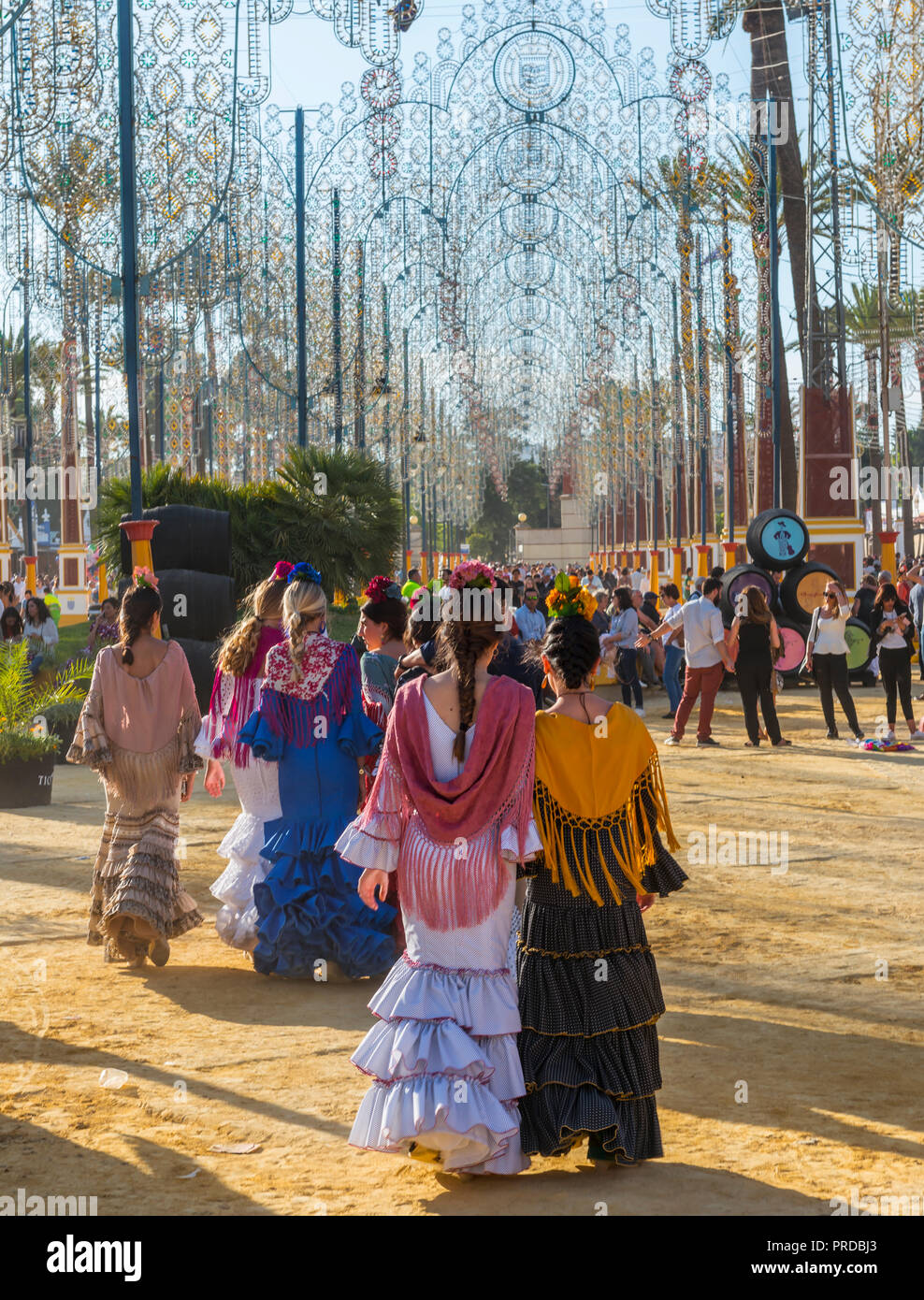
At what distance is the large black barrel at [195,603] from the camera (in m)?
17.3

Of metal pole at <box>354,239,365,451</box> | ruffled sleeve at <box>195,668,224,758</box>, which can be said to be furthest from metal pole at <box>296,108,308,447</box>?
ruffled sleeve at <box>195,668,224,758</box>

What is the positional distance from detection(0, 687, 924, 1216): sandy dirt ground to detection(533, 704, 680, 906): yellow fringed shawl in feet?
3.06

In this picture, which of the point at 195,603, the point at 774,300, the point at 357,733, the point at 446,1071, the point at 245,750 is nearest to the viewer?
the point at 446,1071

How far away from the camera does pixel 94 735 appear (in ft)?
25.1

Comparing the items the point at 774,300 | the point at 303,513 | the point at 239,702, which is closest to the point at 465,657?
the point at 239,702

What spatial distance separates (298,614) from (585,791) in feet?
8.56

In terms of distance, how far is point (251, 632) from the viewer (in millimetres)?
7766

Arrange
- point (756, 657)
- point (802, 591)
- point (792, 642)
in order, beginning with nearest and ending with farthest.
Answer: point (756, 657) → point (802, 591) → point (792, 642)

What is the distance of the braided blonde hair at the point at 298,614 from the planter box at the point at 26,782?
647 cm

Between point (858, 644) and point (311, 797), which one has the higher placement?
point (858, 644)

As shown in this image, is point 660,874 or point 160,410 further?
point 160,410

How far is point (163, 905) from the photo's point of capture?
25.0 ft

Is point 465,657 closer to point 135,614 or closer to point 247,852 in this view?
point 135,614

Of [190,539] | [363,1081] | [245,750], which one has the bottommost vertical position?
[363,1081]
